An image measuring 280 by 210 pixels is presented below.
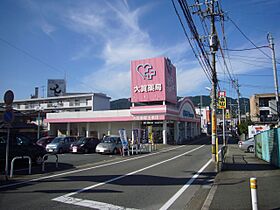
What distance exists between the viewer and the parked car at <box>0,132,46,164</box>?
12.3 metres

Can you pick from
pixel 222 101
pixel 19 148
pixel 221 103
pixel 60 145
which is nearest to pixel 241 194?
pixel 19 148

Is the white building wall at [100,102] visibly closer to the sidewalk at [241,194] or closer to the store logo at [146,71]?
the store logo at [146,71]

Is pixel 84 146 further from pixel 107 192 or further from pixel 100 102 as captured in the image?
pixel 100 102

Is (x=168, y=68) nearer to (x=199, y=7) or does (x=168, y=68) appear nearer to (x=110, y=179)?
(x=199, y=7)

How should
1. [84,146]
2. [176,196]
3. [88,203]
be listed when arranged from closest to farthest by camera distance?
[88,203], [176,196], [84,146]

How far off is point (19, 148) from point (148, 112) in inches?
991

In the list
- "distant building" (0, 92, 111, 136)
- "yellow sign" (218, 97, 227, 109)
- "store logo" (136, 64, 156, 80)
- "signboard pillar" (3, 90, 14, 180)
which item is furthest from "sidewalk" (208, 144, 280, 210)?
"distant building" (0, 92, 111, 136)

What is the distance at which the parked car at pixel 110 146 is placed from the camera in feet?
70.4

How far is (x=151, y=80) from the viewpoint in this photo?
38.3m

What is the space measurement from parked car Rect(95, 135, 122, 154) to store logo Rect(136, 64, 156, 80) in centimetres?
1763

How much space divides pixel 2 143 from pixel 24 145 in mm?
1166

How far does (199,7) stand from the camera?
587 inches

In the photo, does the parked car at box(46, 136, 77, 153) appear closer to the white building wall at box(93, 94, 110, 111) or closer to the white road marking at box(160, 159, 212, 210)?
the white road marking at box(160, 159, 212, 210)

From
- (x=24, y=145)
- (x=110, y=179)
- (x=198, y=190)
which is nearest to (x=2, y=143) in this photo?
(x=24, y=145)
